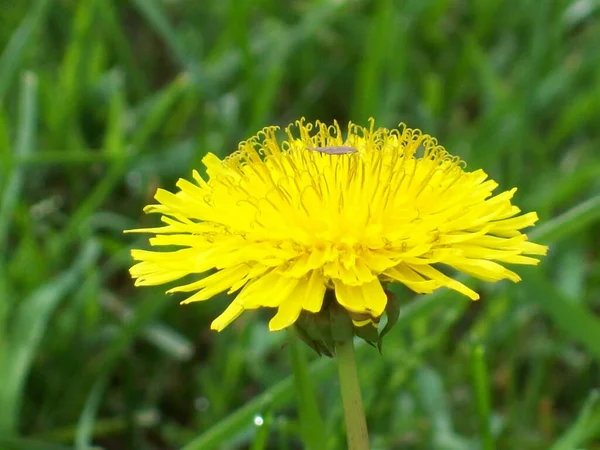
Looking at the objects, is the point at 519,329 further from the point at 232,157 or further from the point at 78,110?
the point at 78,110

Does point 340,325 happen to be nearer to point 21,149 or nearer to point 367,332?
point 367,332

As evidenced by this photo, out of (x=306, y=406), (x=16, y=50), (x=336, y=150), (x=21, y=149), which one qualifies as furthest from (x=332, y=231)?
(x=16, y=50)

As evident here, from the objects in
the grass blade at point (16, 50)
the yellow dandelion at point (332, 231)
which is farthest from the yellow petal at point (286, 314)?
the grass blade at point (16, 50)

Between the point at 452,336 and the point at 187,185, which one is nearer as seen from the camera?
the point at 187,185

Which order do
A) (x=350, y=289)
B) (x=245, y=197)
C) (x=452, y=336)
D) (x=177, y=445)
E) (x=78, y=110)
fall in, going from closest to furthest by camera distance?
(x=350, y=289)
(x=245, y=197)
(x=177, y=445)
(x=452, y=336)
(x=78, y=110)

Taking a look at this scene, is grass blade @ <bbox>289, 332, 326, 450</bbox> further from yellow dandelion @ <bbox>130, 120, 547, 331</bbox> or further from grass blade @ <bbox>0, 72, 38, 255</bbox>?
grass blade @ <bbox>0, 72, 38, 255</bbox>

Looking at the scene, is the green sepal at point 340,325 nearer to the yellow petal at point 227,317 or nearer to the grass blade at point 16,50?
the yellow petal at point 227,317

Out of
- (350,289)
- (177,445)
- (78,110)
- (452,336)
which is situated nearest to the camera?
(350,289)

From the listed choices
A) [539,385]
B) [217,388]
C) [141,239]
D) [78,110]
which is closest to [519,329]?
[539,385]
